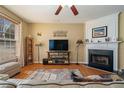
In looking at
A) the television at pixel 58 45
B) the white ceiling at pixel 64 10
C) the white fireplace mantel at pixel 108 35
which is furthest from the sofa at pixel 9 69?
the white fireplace mantel at pixel 108 35

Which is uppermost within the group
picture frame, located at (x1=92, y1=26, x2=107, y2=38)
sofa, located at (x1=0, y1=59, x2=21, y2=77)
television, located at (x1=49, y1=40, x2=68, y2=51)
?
picture frame, located at (x1=92, y1=26, x2=107, y2=38)

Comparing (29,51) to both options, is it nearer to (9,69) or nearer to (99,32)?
(9,69)

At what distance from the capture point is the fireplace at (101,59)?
649 cm

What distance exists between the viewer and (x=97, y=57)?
7.30m

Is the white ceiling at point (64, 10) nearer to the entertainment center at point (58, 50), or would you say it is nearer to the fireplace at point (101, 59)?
the fireplace at point (101, 59)

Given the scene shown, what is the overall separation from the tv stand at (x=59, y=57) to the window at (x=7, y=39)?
2231 mm

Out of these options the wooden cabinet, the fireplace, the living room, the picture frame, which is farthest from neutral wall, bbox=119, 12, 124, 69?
the wooden cabinet

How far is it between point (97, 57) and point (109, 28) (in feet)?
4.90

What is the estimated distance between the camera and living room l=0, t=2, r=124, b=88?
5.56 meters

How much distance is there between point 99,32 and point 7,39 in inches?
160

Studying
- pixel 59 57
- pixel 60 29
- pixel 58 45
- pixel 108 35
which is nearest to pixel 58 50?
pixel 58 45

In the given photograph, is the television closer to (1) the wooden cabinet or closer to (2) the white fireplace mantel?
(1) the wooden cabinet

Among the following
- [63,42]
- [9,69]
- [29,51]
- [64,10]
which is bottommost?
[9,69]

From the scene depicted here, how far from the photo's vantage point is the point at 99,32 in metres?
7.23
